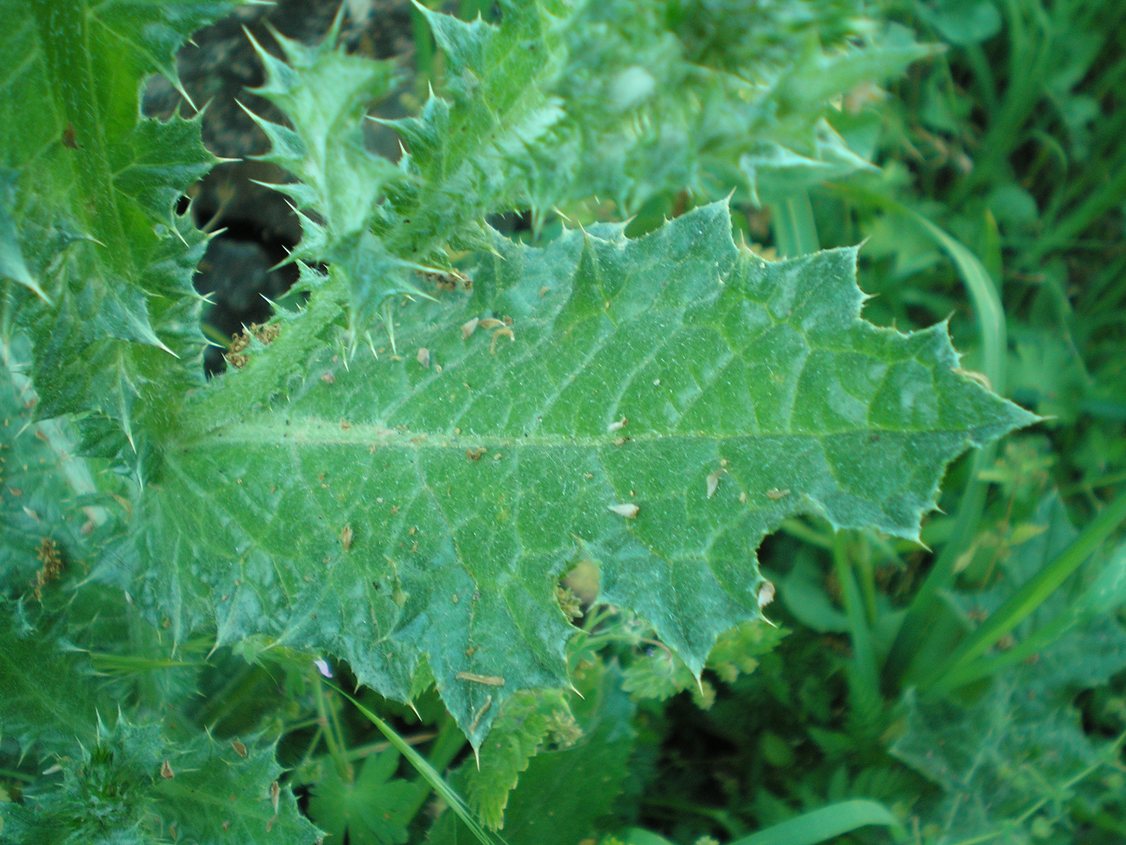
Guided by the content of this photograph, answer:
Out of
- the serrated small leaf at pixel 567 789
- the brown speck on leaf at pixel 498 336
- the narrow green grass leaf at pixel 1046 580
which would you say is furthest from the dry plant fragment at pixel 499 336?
the narrow green grass leaf at pixel 1046 580

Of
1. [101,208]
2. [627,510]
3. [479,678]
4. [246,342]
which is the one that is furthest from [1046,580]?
[101,208]

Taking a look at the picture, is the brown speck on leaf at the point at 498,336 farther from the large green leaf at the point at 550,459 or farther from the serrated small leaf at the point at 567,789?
the serrated small leaf at the point at 567,789

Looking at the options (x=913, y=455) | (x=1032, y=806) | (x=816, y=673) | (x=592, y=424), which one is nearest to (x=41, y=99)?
(x=592, y=424)

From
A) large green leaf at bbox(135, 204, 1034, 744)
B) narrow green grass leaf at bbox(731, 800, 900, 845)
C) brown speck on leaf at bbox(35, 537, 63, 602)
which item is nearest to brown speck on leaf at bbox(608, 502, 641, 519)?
large green leaf at bbox(135, 204, 1034, 744)

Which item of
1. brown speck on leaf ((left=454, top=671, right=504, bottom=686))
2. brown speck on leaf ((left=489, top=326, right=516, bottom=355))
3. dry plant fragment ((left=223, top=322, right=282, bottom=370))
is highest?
brown speck on leaf ((left=489, top=326, right=516, bottom=355))

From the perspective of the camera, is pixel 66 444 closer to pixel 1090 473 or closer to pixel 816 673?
pixel 816 673

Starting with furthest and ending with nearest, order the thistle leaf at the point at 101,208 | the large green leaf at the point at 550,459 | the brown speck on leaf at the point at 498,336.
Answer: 1. the brown speck on leaf at the point at 498,336
2. the large green leaf at the point at 550,459
3. the thistle leaf at the point at 101,208

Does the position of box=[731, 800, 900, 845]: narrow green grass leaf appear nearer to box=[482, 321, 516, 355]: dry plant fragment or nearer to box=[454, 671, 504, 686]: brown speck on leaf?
box=[454, 671, 504, 686]: brown speck on leaf
